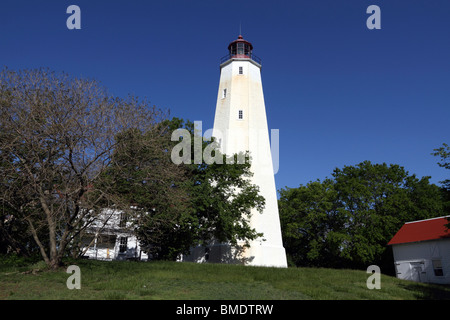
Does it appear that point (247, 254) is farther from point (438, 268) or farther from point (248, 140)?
point (438, 268)

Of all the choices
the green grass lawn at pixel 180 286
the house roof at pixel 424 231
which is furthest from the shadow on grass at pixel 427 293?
the house roof at pixel 424 231

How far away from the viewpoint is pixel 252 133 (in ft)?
106

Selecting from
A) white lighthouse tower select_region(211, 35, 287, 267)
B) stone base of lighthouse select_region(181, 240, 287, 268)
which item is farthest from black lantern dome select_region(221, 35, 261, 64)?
stone base of lighthouse select_region(181, 240, 287, 268)

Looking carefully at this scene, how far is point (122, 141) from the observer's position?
1662 centimetres

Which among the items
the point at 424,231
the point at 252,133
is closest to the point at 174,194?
the point at 252,133

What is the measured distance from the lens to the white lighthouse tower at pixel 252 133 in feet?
96.9

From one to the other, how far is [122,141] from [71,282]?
6.80m

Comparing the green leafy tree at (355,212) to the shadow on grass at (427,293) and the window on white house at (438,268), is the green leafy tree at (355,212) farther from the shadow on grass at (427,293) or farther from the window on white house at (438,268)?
the shadow on grass at (427,293)

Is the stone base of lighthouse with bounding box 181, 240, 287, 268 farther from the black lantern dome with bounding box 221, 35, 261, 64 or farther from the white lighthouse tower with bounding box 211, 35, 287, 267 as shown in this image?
the black lantern dome with bounding box 221, 35, 261, 64

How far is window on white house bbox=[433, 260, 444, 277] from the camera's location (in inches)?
1123

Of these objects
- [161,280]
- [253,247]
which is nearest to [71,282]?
[161,280]

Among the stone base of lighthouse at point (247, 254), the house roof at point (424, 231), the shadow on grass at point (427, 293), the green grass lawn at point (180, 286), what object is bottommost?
the shadow on grass at point (427, 293)

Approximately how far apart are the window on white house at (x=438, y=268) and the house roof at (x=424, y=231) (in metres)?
2.04
